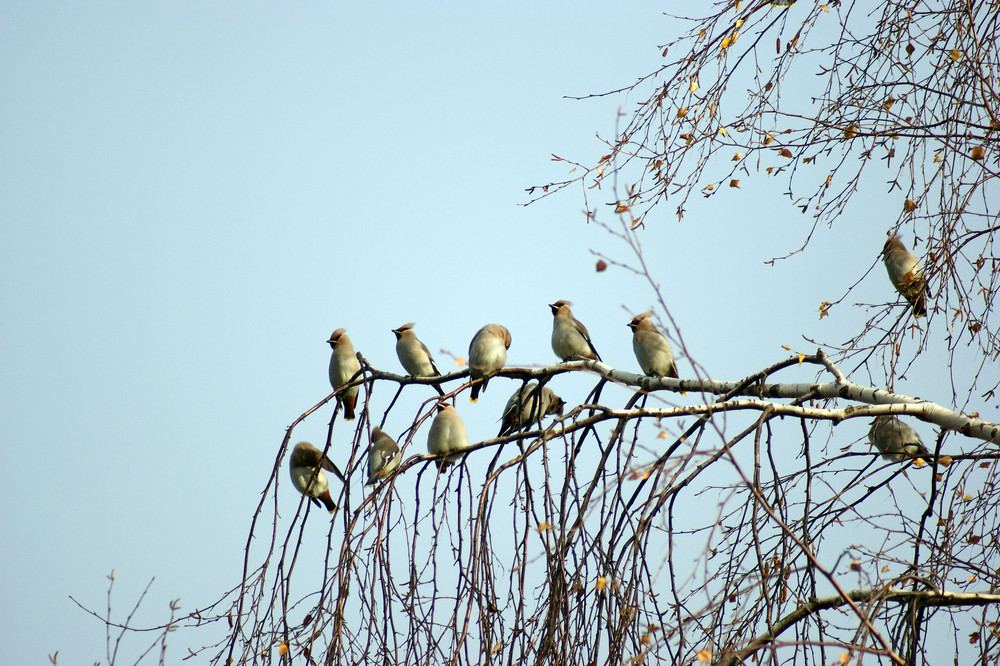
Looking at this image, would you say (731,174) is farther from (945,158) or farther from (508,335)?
(508,335)

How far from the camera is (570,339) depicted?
6.48 meters

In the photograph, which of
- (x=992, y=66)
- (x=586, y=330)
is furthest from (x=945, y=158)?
(x=586, y=330)

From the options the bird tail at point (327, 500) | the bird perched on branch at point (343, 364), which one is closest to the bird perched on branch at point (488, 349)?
the bird perched on branch at point (343, 364)

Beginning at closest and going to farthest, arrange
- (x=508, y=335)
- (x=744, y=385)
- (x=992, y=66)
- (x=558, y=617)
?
1. (x=558, y=617)
2. (x=992, y=66)
3. (x=744, y=385)
4. (x=508, y=335)

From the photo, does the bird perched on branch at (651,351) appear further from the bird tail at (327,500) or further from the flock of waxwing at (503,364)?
the bird tail at (327,500)

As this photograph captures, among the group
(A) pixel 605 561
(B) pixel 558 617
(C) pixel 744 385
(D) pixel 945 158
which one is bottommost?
(B) pixel 558 617

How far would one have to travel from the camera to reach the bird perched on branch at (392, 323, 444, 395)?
7039 millimetres

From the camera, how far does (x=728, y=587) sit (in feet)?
10.0

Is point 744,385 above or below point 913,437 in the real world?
below

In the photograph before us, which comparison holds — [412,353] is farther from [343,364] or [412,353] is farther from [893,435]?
[893,435]

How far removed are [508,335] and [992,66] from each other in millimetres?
3727

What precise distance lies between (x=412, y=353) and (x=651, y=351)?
69.7 inches

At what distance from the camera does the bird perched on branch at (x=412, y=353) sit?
23.1ft

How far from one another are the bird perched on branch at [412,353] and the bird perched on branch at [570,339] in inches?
38.2
